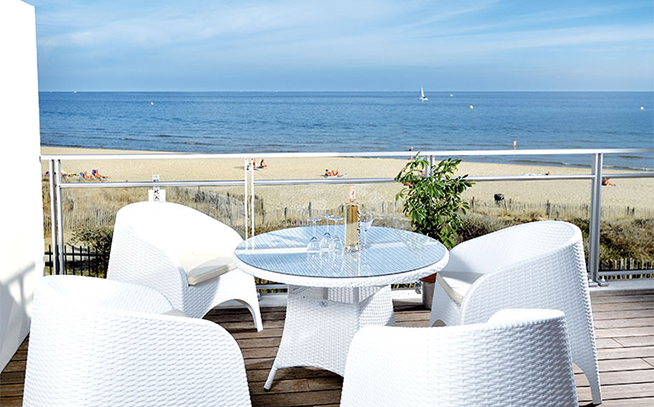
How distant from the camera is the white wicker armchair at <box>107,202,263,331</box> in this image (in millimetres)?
3283

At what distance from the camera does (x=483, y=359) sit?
168cm

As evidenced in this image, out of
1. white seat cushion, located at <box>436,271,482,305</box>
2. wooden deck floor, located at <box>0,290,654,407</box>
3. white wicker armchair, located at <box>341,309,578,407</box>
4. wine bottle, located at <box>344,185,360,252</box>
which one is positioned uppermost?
wine bottle, located at <box>344,185,360,252</box>

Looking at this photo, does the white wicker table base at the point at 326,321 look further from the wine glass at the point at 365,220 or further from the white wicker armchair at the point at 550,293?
the white wicker armchair at the point at 550,293

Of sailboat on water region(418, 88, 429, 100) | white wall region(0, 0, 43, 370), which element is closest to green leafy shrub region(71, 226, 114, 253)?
white wall region(0, 0, 43, 370)

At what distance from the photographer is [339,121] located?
32.9 meters

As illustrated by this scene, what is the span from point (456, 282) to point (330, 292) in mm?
643

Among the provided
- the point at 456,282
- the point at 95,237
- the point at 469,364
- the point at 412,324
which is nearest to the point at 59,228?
the point at 95,237

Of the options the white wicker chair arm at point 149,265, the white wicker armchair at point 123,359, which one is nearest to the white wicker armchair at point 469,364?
the white wicker armchair at point 123,359

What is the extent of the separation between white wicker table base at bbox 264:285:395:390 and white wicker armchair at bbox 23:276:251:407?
98cm

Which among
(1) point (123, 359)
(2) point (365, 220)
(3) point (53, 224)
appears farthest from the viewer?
(3) point (53, 224)

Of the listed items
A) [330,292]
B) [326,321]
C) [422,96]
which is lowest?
[326,321]

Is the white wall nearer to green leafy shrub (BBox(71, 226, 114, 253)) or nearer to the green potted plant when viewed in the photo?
green leafy shrub (BBox(71, 226, 114, 253))

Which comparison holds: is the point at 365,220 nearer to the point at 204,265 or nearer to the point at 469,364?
the point at 204,265

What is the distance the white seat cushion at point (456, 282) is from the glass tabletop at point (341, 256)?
19cm
